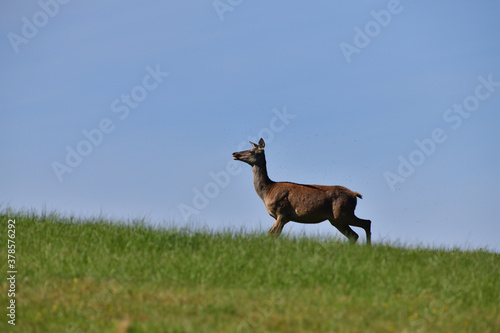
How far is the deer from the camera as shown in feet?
53.4

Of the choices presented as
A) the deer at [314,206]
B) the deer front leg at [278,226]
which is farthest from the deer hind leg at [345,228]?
the deer front leg at [278,226]

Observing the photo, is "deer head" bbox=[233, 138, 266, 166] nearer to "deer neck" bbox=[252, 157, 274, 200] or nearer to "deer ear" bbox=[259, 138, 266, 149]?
"deer ear" bbox=[259, 138, 266, 149]

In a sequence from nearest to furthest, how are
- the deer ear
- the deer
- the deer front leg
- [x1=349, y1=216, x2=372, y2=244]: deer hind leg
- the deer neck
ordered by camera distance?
the deer front leg → the deer → [x1=349, y1=216, x2=372, y2=244]: deer hind leg → the deer ear → the deer neck

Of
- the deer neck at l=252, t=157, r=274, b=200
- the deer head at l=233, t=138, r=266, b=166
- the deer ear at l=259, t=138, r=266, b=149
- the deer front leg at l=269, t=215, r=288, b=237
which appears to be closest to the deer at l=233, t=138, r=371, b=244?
the deer front leg at l=269, t=215, r=288, b=237

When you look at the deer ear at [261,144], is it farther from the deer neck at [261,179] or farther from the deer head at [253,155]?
the deer neck at [261,179]

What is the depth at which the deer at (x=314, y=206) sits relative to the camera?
16.3m

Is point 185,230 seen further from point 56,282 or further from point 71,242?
point 56,282

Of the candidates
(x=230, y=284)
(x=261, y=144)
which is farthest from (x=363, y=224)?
(x=230, y=284)

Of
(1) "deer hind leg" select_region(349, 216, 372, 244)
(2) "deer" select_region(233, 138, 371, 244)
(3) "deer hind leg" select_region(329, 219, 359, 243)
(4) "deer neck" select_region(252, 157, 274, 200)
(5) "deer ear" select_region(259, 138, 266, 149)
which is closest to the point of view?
(2) "deer" select_region(233, 138, 371, 244)

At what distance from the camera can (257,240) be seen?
12336 mm

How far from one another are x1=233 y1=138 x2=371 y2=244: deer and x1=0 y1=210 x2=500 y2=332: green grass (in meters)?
3.13

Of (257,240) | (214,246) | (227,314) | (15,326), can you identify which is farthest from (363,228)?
(15,326)

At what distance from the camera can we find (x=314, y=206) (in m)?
16.2

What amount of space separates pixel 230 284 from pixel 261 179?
26.0ft
